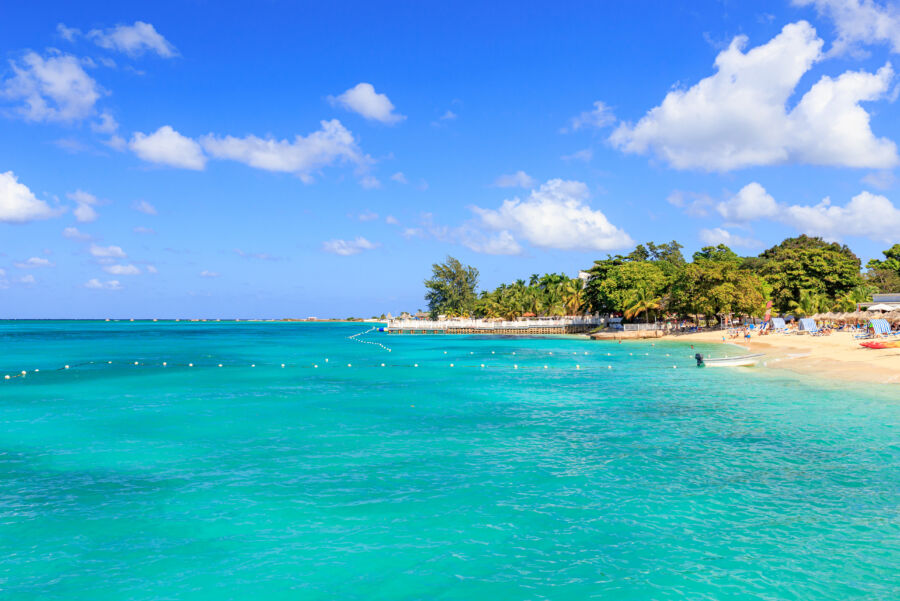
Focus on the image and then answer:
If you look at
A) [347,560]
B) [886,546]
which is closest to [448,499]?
[347,560]

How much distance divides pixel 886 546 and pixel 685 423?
1095 centimetres

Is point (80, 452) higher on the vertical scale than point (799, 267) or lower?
lower

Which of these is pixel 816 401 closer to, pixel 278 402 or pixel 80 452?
pixel 278 402

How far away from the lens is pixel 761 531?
10.9m

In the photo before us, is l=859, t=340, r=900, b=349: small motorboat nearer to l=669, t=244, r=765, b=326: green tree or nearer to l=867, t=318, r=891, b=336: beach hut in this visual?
l=867, t=318, r=891, b=336: beach hut

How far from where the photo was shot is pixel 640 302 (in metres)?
81.3

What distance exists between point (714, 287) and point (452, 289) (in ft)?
211

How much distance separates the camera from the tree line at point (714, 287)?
69750 mm

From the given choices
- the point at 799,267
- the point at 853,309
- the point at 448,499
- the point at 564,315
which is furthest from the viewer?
the point at 564,315

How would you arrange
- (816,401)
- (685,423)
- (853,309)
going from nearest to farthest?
1. (685,423)
2. (816,401)
3. (853,309)

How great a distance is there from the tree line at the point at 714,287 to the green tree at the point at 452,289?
861 cm

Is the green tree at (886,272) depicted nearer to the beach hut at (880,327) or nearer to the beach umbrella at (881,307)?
the beach umbrella at (881,307)

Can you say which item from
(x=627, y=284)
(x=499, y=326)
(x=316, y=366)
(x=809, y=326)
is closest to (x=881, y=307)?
(x=809, y=326)

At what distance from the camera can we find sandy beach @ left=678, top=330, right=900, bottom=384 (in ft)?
107
